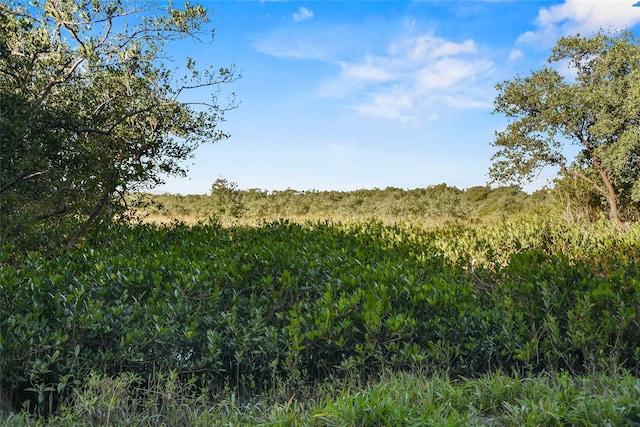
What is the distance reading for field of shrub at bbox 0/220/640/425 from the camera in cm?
366

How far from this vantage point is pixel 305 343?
4.77 meters

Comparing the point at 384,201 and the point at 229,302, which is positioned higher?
the point at 384,201

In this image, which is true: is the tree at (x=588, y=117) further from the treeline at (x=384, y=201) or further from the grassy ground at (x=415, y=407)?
the grassy ground at (x=415, y=407)

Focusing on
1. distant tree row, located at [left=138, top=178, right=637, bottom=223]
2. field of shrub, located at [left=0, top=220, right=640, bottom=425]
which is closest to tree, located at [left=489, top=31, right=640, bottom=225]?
distant tree row, located at [left=138, top=178, right=637, bottom=223]

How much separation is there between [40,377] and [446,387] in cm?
367

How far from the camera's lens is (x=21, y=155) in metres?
7.45

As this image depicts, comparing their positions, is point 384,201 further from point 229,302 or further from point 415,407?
point 415,407

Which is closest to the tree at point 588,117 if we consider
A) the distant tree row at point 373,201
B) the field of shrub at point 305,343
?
the distant tree row at point 373,201

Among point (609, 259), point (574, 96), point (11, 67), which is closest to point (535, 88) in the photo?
point (574, 96)

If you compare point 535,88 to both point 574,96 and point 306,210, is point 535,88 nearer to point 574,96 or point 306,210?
point 574,96

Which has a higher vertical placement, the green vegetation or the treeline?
the treeline

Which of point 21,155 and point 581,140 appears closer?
point 21,155

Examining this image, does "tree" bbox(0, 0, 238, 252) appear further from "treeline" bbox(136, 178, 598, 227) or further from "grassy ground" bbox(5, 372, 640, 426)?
"treeline" bbox(136, 178, 598, 227)

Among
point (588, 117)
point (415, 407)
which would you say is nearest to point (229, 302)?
point (415, 407)
